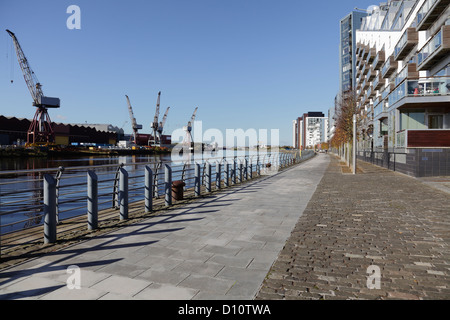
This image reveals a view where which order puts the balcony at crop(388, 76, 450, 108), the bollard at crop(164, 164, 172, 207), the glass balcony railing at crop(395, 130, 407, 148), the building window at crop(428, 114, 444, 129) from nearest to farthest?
the bollard at crop(164, 164, 172, 207)
the balcony at crop(388, 76, 450, 108)
the glass balcony railing at crop(395, 130, 407, 148)
the building window at crop(428, 114, 444, 129)

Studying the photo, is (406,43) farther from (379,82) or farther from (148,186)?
(148,186)

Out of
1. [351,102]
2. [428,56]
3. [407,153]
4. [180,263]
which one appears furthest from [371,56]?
[180,263]

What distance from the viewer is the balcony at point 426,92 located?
17.4 meters

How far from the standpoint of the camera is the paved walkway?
338 centimetres

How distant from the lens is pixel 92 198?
5.86 metres

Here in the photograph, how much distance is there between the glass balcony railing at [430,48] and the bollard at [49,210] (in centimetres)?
2272

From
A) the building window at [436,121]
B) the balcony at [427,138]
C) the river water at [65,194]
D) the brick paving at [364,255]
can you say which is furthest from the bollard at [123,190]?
the building window at [436,121]

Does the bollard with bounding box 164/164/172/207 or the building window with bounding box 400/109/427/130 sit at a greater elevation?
the building window with bounding box 400/109/427/130

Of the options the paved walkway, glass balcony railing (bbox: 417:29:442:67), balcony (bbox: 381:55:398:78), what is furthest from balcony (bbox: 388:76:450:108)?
the paved walkway

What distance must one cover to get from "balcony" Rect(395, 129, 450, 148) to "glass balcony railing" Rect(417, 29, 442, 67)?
6546mm

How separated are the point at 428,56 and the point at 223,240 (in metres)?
22.7

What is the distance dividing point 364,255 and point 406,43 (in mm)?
27115

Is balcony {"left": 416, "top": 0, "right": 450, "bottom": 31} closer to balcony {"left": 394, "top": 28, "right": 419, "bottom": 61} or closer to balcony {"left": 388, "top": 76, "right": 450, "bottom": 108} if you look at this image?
balcony {"left": 394, "top": 28, "right": 419, "bottom": 61}

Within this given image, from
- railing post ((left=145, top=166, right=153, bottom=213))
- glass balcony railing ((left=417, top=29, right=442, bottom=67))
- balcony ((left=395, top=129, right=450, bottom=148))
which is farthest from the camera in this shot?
glass balcony railing ((left=417, top=29, right=442, bottom=67))
